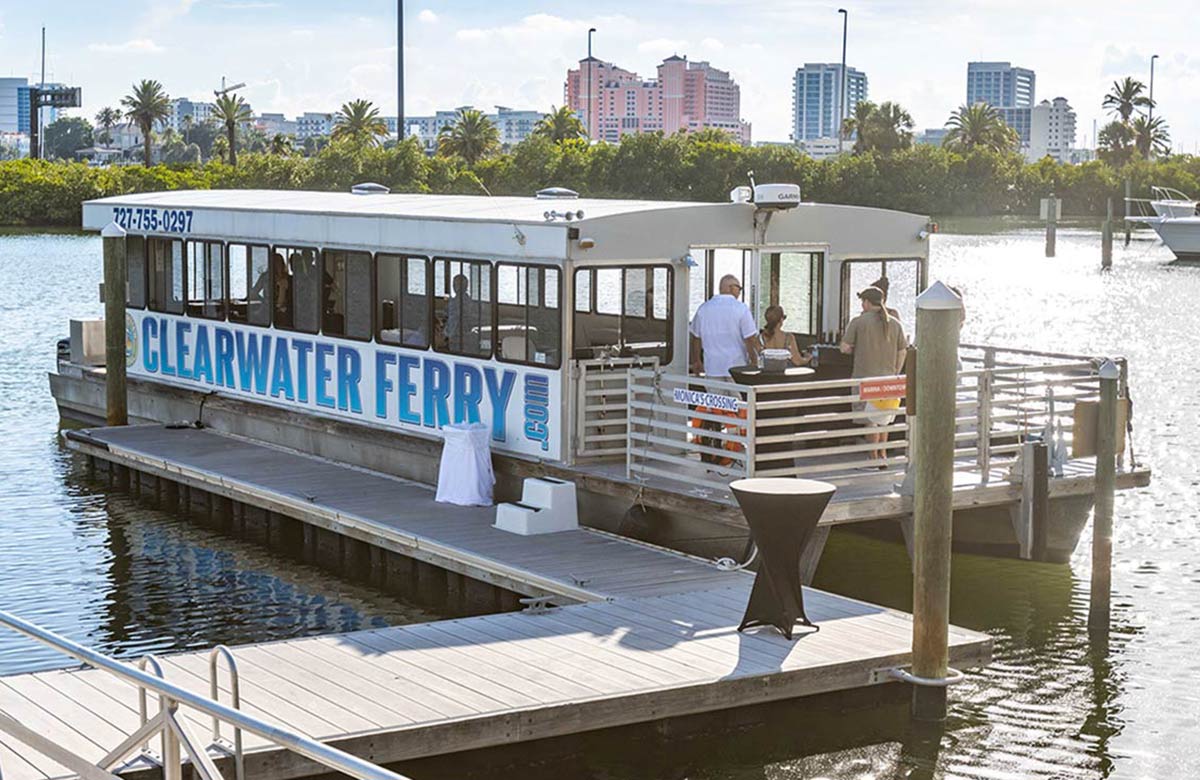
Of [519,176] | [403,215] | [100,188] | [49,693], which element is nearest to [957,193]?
[519,176]

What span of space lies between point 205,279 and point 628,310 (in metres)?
7.44

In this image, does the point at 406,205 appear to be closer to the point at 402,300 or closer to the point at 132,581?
the point at 402,300

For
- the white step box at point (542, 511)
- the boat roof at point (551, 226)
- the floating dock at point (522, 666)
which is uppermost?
the boat roof at point (551, 226)

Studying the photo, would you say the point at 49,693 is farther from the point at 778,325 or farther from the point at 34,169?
the point at 34,169

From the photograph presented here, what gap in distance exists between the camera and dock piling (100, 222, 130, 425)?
22.1 meters

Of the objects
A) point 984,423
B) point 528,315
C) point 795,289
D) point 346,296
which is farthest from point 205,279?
point 984,423

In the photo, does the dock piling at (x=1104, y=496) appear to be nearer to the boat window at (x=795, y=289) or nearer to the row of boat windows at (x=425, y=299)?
the boat window at (x=795, y=289)

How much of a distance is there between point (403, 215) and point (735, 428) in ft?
15.4

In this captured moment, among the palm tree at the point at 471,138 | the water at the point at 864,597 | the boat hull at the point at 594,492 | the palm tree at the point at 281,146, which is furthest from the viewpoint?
the palm tree at the point at 281,146

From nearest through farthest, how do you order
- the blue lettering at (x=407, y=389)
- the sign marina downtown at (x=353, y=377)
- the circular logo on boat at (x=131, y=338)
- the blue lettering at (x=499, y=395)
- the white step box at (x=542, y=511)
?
the white step box at (x=542, y=511) → the sign marina downtown at (x=353, y=377) → the blue lettering at (x=499, y=395) → the blue lettering at (x=407, y=389) → the circular logo on boat at (x=131, y=338)

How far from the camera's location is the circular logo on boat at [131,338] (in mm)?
23812

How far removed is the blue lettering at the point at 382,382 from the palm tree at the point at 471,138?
3391 inches

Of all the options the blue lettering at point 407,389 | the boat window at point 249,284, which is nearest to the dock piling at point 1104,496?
the blue lettering at point 407,389

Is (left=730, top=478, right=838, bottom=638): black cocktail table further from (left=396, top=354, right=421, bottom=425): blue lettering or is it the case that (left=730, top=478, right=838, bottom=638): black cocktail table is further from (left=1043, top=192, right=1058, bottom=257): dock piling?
(left=1043, top=192, right=1058, bottom=257): dock piling
